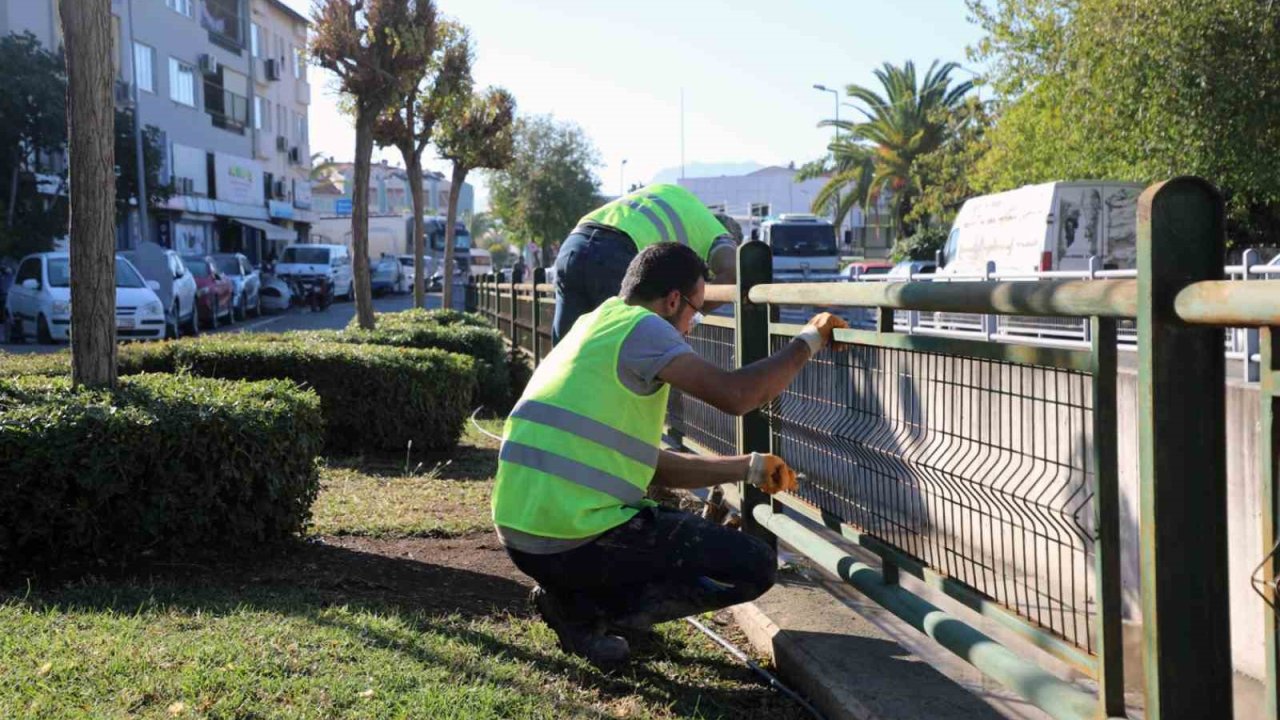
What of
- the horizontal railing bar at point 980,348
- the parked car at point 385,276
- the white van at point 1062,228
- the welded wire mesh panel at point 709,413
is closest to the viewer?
the horizontal railing bar at point 980,348

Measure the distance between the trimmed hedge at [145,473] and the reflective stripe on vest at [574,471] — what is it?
1.82 meters

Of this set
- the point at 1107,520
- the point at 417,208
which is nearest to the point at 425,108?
the point at 417,208

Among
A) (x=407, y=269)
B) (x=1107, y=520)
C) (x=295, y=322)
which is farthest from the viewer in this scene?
(x=407, y=269)

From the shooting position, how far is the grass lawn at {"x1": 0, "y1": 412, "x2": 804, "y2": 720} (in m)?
3.68

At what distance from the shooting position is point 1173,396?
8.18 ft

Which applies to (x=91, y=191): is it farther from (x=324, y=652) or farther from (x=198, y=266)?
(x=198, y=266)

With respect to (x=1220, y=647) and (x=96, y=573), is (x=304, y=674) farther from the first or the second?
(x=1220, y=647)

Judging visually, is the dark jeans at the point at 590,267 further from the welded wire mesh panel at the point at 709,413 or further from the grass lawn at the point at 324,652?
the grass lawn at the point at 324,652

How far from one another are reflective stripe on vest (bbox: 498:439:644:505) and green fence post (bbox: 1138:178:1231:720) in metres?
1.83

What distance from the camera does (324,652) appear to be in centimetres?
407

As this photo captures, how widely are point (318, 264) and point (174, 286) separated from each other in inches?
647

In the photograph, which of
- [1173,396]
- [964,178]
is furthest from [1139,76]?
[1173,396]

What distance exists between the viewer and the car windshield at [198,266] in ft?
91.8

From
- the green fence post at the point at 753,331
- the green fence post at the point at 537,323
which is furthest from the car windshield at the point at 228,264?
the green fence post at the point at 753,331
